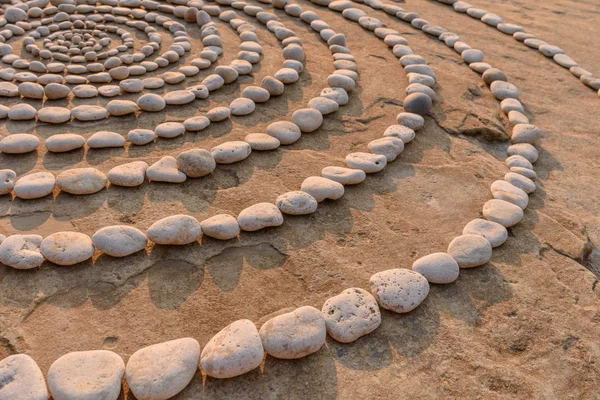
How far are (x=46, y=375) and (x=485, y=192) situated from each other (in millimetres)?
2089

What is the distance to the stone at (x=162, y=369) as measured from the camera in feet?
5.49

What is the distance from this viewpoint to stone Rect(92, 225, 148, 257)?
2.16 meters

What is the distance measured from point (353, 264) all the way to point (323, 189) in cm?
44

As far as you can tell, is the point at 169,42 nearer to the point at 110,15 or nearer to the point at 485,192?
the point at 110,15

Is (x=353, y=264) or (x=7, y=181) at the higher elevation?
(x=7, y=181)

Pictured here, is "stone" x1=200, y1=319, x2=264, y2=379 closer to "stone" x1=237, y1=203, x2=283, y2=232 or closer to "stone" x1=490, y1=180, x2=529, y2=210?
"stone" x1=237, y1=203, x2=283, y2=232

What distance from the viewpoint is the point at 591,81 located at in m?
4.05

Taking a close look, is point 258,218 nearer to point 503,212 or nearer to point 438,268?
point 438,268

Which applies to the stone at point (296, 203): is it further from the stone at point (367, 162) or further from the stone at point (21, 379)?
the stone at point (21, 379)

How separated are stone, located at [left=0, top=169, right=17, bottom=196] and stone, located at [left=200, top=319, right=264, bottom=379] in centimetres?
131

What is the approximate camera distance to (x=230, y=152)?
2754 mm

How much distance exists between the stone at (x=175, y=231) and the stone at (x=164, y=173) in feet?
1.29

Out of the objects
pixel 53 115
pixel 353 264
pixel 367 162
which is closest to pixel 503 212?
pixel 367 162

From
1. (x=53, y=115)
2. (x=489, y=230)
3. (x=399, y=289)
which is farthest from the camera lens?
(x=53, y=115)
